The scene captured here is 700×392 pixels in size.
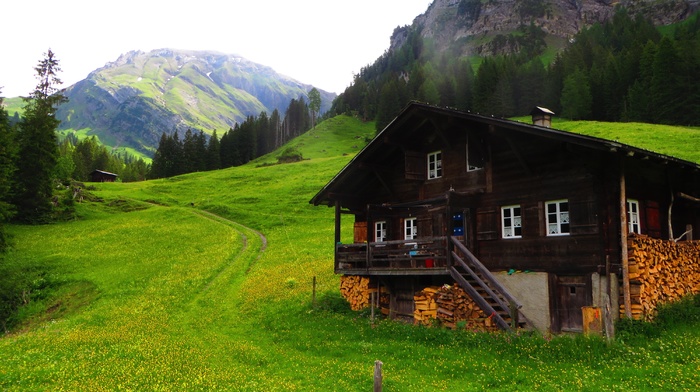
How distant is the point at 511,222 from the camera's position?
66.2 ft

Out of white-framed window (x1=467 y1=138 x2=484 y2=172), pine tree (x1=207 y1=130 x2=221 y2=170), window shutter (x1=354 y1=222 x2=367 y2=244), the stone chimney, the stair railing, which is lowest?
the stair railing

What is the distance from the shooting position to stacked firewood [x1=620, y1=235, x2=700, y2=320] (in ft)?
54.1

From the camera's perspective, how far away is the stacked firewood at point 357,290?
2475 centimetres

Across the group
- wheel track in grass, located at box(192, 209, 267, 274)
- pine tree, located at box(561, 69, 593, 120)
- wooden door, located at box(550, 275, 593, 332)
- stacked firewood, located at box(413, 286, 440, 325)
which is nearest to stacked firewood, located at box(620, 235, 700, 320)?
wooden door, located at box(550, 275, 593, 332)

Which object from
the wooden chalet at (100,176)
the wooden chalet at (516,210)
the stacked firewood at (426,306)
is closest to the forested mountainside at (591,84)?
the wooden chalet at (100,176)

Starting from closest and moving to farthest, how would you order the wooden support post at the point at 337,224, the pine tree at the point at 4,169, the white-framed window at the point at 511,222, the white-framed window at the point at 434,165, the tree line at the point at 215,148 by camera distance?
the white-framed window at the point at 511,222 < the white-framed window at the point at 434,165 < the wooden support post at the point at 337,224 < the pine tree at the point at 4,169 < the tree line at the point at 215,148

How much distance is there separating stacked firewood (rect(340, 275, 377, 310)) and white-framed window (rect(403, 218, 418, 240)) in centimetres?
314

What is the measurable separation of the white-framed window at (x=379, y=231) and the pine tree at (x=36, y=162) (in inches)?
1958

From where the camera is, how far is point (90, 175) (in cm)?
11031

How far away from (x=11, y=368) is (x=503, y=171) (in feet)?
65.7

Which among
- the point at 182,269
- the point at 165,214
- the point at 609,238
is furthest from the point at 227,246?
the point at 609,238

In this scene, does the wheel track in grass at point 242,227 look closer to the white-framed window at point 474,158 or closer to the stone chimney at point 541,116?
the white-framed window at point 474,158

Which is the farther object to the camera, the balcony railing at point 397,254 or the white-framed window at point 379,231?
the white-framed window at point 379,231

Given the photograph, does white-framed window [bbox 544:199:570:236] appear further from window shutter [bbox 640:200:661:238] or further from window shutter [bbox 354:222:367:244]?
window shutter [bbox 354:222:367:244]
